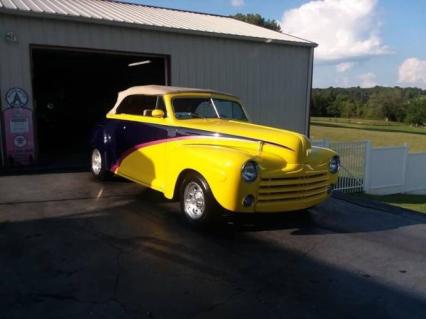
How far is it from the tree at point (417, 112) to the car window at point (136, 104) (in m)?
68.5

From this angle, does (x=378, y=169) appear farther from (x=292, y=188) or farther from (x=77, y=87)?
(x=77, y=87)

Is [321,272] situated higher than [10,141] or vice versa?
[10,141]

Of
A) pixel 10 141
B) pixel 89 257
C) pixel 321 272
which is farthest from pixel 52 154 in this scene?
pixel 321 272

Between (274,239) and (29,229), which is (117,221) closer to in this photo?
(29,229)

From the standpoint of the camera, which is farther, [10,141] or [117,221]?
[10,141]

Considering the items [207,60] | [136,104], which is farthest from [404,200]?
[136,104]

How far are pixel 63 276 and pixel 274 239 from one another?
2580 millimetres

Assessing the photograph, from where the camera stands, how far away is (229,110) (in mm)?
7352

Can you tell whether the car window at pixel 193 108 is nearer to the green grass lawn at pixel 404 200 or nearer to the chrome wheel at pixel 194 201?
the chrome wheel at pixel 194 201

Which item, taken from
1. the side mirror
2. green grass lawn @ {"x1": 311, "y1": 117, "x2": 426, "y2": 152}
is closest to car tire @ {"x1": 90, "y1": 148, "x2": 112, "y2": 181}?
the side mirror

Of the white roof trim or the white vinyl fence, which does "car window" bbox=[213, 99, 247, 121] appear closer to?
the white vinyl fence

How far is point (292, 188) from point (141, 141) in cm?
272

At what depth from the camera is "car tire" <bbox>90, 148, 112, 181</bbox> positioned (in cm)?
841

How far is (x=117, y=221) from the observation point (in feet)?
19.7
